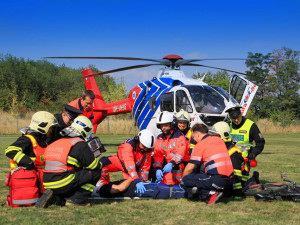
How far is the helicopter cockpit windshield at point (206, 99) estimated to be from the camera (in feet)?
39.9

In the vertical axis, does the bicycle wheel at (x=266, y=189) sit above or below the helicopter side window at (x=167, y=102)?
below

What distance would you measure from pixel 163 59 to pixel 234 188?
883cm

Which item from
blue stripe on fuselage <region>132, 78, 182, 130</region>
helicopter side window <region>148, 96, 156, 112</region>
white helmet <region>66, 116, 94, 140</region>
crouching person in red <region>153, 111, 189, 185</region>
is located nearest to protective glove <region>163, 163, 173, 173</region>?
crouching person in red <region>153, 111, 189, 185</region>

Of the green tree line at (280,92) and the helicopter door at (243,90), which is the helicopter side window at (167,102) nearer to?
the helicopter door at (243,90)

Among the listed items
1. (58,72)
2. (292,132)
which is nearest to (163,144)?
(292,132)

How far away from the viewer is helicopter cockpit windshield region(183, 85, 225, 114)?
12.2 metres

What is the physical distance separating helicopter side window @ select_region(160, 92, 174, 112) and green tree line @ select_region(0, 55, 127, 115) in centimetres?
3800

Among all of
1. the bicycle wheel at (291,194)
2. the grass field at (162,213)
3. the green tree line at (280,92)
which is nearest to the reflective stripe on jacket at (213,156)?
the grass field at (162,213)

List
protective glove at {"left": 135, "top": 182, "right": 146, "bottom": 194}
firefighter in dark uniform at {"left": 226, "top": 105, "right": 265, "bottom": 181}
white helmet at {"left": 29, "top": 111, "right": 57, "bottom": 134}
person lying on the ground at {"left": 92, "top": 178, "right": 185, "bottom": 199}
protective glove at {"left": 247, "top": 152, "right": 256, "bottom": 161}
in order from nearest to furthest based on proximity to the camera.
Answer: white helmet at {"left": 29, "top": 111, "right": 57, "bottom": 134} < protective glove at {"left": 135, "top": 182, "right": 146, "bottom": 194} < person lying on the ground at {"left": 92, "top": 178, "right": 185, "bottom": 199} < protective glove at {"left": 247, "top": 152, "right": 256, "bottom": 161} < firefighter in dark uniform at {"left": 226, "top": 105, "right": 265, "bottom": 181}

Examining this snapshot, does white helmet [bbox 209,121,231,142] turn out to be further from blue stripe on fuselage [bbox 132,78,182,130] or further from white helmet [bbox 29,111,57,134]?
blue stripe on fuselage [bbox 132,78,182,130]

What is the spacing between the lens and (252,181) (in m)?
7.52

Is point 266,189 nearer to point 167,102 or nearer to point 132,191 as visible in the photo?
point 132,191

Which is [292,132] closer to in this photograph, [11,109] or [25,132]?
[11,109]

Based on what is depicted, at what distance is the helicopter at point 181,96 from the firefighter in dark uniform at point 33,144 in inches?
261
